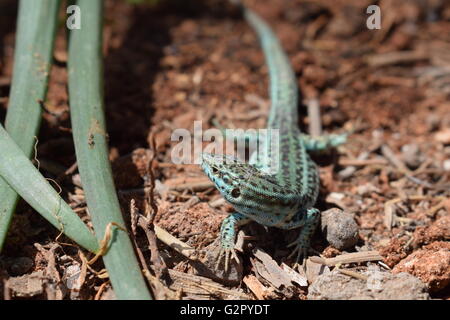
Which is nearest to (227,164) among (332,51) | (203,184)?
(203,184)

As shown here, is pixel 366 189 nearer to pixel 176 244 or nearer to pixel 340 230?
pixel 340 230

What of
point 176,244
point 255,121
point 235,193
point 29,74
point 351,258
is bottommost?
point 351,258

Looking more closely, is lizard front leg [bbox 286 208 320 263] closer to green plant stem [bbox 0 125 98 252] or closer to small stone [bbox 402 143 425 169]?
small stone [bbox 402 143 425 169]

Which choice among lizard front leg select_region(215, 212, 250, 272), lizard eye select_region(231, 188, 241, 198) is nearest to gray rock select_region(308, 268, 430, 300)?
lizard front leg select_region(215, 212, 250, 272)

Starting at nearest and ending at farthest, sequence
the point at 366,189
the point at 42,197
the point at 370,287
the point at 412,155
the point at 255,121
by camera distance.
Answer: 1. the point at 42,197
2. the point at 370,287
3. the point at 366,189
4. the point at 412,155
5. the point at 255,121

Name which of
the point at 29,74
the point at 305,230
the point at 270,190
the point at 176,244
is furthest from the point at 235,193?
the point at 29,74

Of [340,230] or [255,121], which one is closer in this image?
[340,230]

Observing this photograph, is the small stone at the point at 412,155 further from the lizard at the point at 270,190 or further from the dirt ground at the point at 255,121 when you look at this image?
the lizard at the point at 270,190
